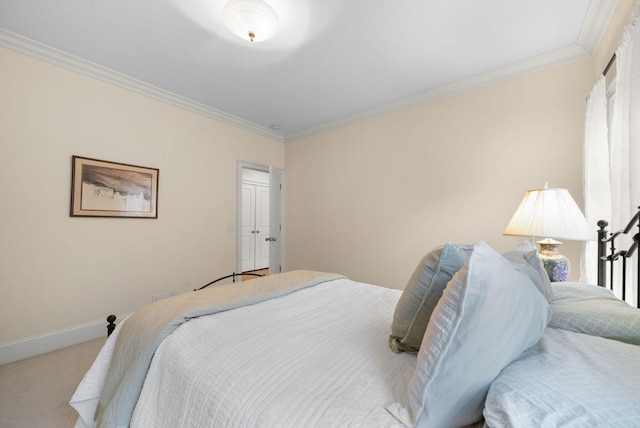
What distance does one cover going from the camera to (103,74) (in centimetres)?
272

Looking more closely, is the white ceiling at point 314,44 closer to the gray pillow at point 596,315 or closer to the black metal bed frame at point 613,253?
the black metal bed frame at point 613,253

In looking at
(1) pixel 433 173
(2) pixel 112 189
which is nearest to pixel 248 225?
(2) pixel 112 189

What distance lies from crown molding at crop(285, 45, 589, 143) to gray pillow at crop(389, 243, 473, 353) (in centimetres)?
253

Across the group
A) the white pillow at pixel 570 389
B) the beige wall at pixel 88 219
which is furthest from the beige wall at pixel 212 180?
the white pillow at pixel 570 389

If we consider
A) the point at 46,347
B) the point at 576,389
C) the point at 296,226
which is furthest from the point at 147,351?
the point at 296,226

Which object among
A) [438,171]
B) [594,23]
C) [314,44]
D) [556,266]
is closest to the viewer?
[556,266]

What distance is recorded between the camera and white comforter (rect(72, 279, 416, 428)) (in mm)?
767

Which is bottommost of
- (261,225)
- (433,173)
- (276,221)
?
(261,225)

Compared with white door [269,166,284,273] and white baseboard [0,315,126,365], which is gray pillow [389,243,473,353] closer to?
white baseboard [0,315,126,365]

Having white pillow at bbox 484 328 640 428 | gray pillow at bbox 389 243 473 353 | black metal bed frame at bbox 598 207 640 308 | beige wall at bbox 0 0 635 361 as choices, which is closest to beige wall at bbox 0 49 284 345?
beige wall at bbox 0 0 635 361

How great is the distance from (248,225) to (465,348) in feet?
19.3

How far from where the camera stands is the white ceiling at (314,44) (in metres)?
1.95

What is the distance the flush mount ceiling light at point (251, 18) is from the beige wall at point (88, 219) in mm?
1787

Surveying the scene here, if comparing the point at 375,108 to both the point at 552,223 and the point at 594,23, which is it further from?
the point at 552,223
